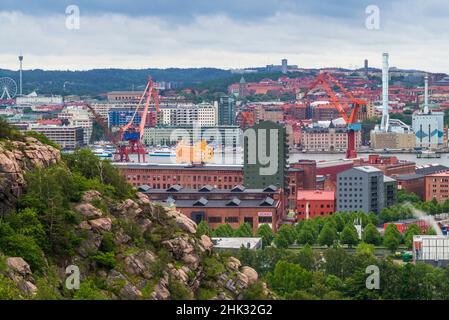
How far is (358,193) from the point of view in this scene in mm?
27156

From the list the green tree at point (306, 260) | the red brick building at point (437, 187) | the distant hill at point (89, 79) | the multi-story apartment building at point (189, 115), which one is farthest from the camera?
the distant hill at point (89, 79)

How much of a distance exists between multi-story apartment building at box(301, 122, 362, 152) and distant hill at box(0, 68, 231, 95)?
25.5m

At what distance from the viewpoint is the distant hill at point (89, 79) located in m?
83.1

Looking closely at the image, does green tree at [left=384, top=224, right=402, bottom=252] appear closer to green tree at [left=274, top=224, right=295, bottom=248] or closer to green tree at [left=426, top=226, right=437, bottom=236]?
green tree at [left=426, top=226, right=437, bottom=236]

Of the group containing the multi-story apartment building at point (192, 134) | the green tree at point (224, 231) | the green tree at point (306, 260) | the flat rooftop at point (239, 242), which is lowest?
the multi-story apartment building at point (192, 134)

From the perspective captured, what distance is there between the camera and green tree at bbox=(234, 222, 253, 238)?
2174cm

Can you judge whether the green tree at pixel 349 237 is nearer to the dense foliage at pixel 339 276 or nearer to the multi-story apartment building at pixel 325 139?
the dense foliage at pixel 339 276

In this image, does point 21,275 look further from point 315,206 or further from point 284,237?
point 315,206

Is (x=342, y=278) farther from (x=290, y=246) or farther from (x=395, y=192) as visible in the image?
(x=395, y=192)

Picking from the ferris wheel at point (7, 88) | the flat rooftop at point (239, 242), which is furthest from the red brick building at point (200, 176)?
the ferris wheel at point (7, 88)

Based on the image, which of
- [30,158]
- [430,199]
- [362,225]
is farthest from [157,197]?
[30,158]

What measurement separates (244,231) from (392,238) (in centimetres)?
239

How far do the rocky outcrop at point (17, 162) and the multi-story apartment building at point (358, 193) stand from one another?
1703cm
